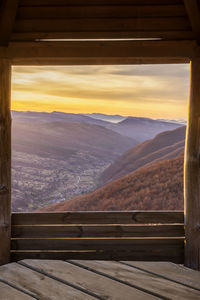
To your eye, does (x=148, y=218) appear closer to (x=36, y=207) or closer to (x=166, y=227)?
(x=166, y=227)

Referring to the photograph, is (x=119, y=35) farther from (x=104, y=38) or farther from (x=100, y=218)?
(x=100, y=218)

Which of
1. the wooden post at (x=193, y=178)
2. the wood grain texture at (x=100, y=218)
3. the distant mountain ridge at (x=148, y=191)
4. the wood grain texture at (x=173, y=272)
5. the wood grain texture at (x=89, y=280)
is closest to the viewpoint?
the wood grain texture at (x=89, y=280)

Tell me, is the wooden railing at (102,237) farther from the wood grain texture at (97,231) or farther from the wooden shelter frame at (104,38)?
the wooden shelter frame at (104,38)

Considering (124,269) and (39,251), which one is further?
(39,251)

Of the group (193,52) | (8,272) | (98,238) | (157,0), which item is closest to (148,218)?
(98,238)

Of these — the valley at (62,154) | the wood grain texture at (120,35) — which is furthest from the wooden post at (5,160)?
the valley at (62,154)

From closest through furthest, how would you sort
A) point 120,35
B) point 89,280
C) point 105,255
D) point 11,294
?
point 11,294 → point 89,280 → point 120,35 → point 105,255

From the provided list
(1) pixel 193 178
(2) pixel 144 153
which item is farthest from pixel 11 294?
(2) pixel 144 153
